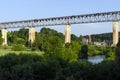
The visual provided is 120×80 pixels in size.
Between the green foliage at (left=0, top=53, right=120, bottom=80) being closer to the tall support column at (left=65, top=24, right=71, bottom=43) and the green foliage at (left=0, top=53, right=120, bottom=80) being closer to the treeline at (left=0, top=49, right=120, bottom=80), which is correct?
the treeline at (left=0, top=49, right=120, bottom=80)

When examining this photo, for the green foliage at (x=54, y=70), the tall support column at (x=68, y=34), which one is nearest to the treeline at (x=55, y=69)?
the green foliage at (x=54, y=70)

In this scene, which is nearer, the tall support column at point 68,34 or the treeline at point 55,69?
the treeline at point 55,69

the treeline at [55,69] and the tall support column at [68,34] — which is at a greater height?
the tall support column at [68,34]

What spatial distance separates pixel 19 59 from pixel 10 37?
4166 inches

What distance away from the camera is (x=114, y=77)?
1526 cm

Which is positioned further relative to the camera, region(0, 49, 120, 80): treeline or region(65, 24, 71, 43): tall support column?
region(65, 24, 71, 43): tall support column

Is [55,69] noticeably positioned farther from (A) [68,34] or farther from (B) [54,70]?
(A) [68,34]

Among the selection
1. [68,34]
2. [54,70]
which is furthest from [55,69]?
[68,34]

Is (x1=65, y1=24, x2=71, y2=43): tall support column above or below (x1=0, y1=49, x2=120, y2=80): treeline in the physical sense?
above

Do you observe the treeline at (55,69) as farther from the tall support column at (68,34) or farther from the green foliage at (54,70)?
the tall support column at (68,34)

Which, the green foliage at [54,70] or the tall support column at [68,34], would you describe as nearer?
the green foliage at [54,70]

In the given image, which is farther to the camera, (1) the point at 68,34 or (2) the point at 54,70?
(1) the point at 68,34

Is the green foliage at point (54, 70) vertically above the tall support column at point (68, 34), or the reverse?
the tall support column at point (68, 34)

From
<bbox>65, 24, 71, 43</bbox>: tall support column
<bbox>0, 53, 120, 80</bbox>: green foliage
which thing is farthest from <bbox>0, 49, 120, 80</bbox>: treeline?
<bbox>65, 24, 71, 43</bbox>: tall support column
